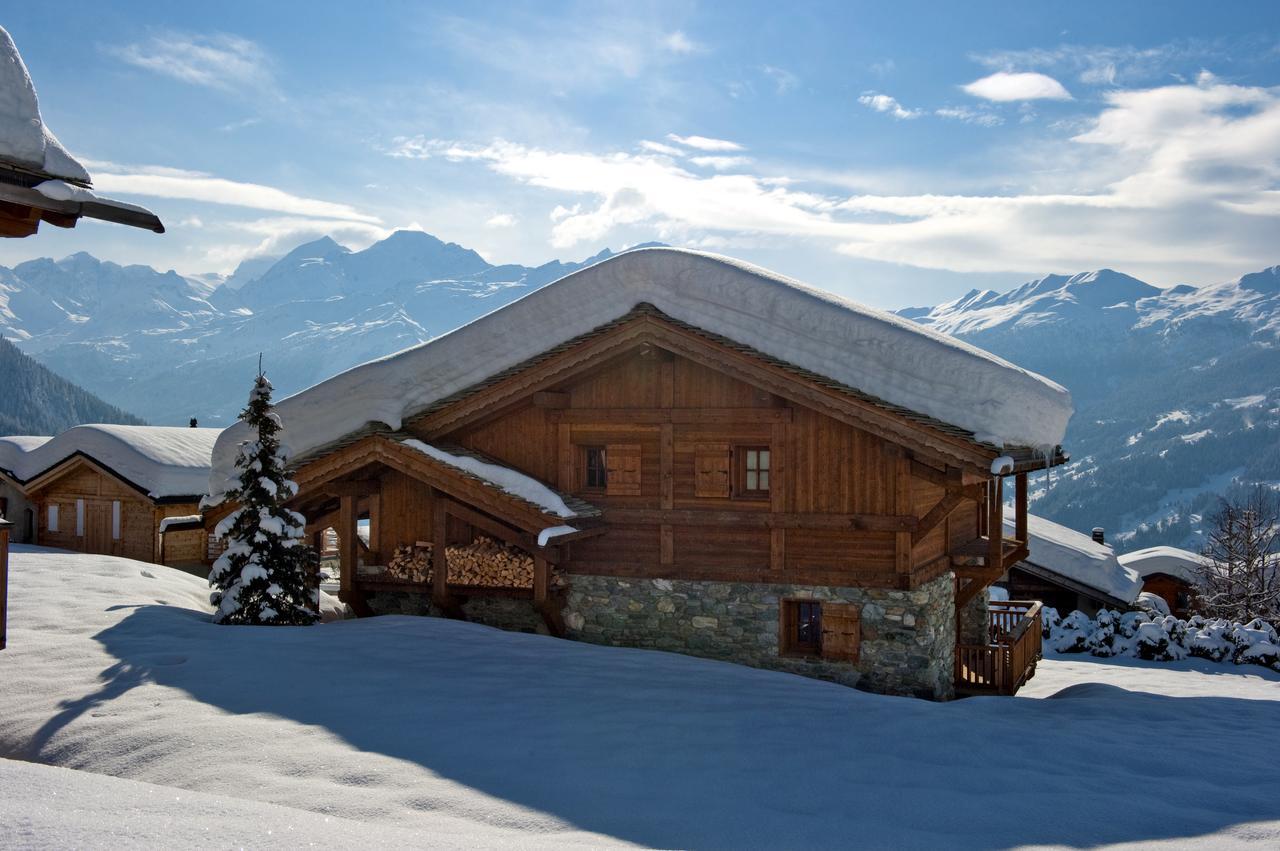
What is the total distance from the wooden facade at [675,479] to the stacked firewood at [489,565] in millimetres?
176

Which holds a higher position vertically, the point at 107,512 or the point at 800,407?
the point at 800,407

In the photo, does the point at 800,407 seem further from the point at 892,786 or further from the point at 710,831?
the point at 710,831

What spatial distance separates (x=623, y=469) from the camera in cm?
1681

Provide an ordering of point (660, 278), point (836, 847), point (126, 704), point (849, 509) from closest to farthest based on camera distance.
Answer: point (836, 847) → point (126, 704) → point (849, 509) → point (660, 278)

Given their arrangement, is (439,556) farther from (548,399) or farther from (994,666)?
(994,666)

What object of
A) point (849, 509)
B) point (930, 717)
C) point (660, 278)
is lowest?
point (930, 717)

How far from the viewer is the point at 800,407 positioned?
1566 centimetres

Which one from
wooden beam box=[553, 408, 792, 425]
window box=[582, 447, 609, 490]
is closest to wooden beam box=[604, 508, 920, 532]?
window box=[582, 447, 609, 490]

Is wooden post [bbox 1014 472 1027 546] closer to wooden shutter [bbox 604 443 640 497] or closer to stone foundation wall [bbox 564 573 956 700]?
stone foundation wall [bbox 564 573 956 700]

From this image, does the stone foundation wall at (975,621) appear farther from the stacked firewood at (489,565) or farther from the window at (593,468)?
the stacked firewood at (489,565)

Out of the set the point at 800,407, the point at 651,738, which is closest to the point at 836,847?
the point at 651,738

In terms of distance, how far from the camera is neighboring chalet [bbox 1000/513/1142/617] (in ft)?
108

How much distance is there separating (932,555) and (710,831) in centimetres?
949

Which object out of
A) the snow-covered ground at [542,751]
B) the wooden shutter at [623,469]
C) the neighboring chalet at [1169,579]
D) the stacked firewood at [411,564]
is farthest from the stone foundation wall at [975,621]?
the neighboring chalet at [1169,579]
